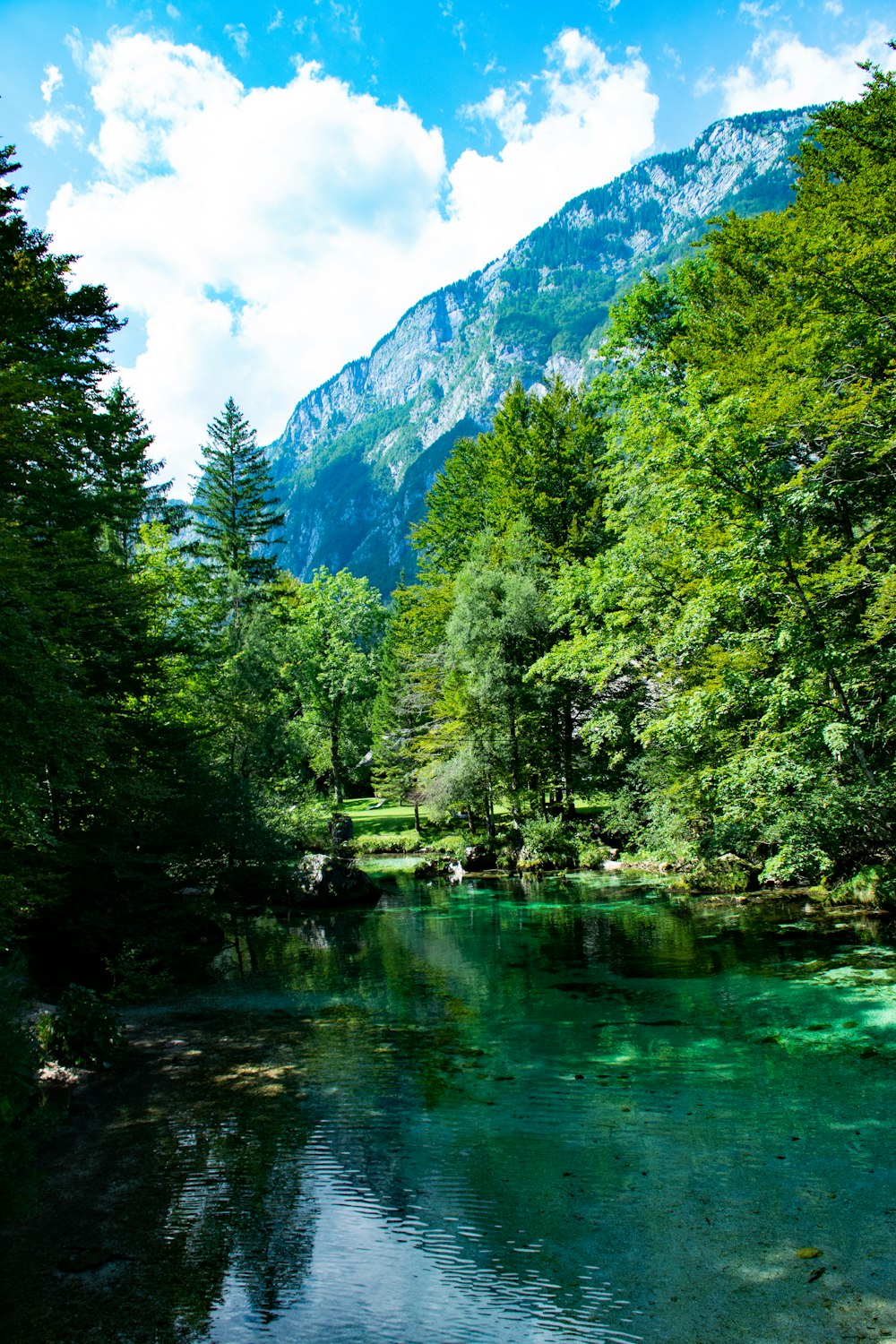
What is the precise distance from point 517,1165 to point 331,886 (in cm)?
1752

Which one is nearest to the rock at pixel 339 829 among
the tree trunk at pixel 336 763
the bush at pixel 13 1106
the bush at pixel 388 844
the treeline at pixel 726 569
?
the bush at pixel 388 844

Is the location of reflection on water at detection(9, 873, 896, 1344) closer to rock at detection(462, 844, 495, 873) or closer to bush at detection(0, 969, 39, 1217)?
bush at detection(0, 969, 39, 1217)

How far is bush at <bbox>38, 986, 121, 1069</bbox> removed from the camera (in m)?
8.41

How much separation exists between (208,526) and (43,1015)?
34.7m

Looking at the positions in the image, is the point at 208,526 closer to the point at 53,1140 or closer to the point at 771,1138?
the point at 53,1140

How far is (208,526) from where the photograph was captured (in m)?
40.0

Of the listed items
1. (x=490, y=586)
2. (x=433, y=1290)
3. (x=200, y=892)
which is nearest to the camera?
(x=433, y=1290)

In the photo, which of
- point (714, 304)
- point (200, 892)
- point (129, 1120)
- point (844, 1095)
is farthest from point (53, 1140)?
point (714, 304)

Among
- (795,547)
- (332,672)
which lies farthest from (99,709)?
(332,672)

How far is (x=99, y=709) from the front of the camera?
13.0m

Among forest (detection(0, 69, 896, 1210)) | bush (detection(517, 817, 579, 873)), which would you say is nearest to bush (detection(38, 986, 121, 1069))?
forest (detection(0, 69, 896, 1210))

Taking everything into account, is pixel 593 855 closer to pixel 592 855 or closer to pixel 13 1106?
pixel 592 855

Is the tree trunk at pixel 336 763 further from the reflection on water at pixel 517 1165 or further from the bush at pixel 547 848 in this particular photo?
the reflection on water at pixel 517 1165

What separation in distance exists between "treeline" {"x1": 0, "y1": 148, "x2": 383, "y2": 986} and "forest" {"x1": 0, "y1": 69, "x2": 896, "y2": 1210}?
0.08 metres
